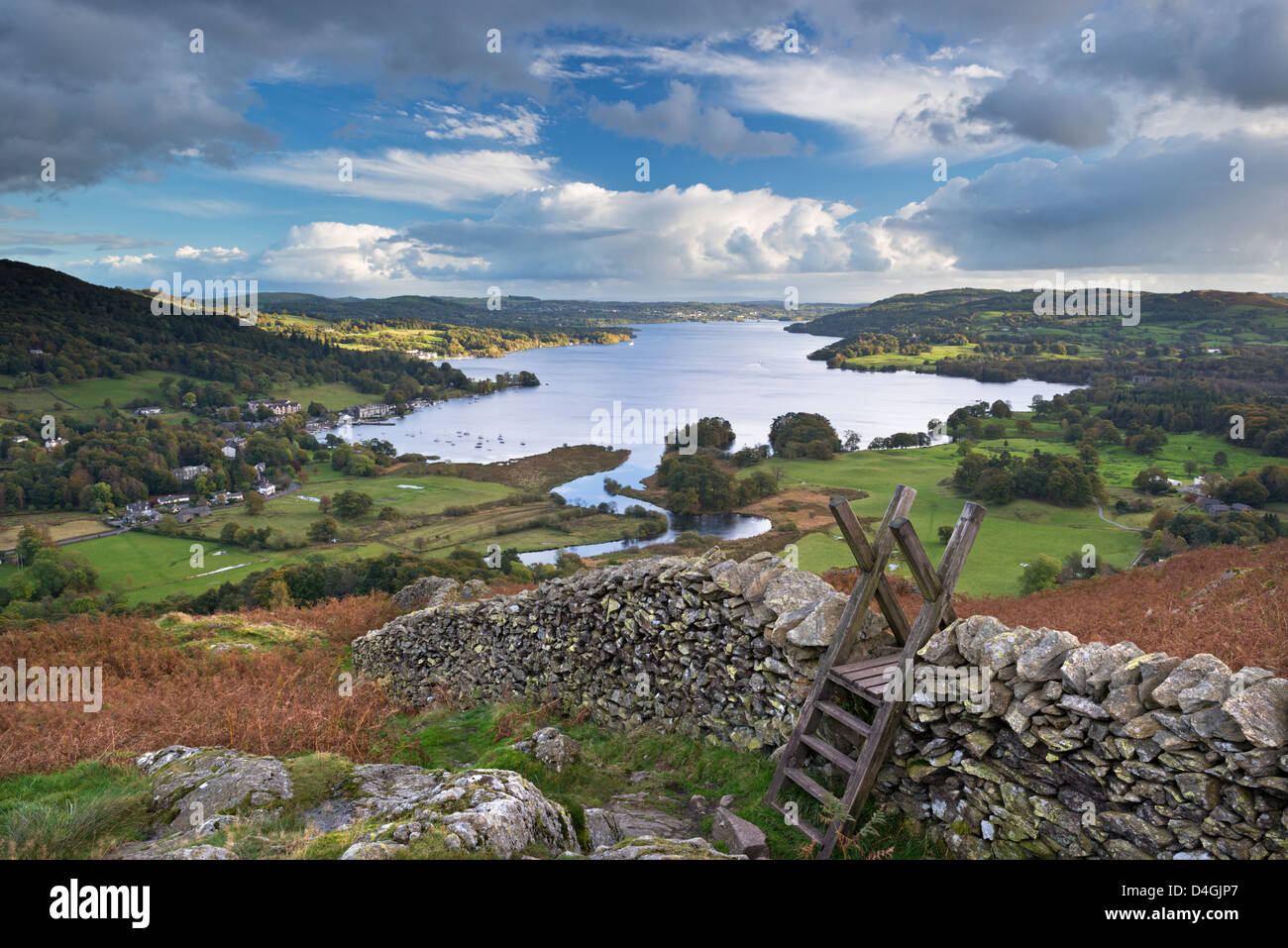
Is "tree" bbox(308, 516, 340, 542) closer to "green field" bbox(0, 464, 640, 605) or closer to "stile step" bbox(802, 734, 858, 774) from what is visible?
"green field" bbox(0, 464, 640, 605)

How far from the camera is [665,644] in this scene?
25.7 ft

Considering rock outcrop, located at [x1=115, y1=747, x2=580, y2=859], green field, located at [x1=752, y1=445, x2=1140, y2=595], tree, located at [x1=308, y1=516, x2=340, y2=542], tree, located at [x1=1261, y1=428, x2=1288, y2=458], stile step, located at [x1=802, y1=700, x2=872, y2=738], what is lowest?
tree, located at [x1=308, y1=516, x2=340, y2=542]

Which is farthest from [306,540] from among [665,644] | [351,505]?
[665,644]

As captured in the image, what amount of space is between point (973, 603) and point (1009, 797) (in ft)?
29.3

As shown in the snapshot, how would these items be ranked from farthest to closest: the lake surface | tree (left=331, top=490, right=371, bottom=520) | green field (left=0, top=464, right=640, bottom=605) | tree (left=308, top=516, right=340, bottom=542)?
the lake surface, tree (left=331, top=490, right=371, bottom=520), tree (left=308, top=516, right=340, bottom=542), green field (left=0, top=464, right=640, bottom=605)

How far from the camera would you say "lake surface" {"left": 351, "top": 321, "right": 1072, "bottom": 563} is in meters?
69.3

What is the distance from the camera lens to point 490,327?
184 meters

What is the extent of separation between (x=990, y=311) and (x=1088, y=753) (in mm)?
160684

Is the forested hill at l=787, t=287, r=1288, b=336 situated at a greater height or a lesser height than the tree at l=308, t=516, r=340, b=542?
greater

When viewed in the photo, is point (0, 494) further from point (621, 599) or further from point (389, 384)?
point (621, 599)

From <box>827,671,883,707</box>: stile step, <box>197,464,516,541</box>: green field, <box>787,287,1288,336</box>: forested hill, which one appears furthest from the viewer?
<box>787,287,1288,336</box>: forested hill

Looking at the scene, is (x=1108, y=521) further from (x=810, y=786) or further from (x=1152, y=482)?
(x=810, y=786)

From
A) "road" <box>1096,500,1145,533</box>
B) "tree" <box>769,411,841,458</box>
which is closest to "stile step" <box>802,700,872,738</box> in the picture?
"road" <box>1096,500,1145,533</box>

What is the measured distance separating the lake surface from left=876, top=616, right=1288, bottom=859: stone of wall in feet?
106
